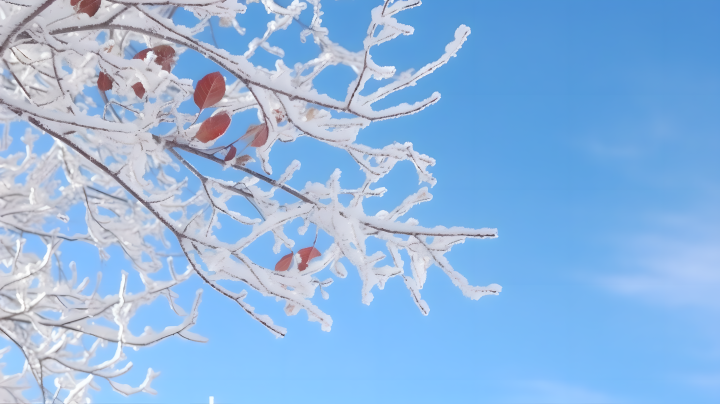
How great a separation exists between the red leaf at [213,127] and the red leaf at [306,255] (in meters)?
0.48

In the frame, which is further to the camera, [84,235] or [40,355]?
[84,235]

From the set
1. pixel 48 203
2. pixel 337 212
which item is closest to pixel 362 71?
pixel 337 212

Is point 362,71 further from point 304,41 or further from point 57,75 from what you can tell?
point 304,41

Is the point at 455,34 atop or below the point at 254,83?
atop

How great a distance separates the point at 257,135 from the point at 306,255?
0.42m

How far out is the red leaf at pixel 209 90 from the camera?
1.36 metres

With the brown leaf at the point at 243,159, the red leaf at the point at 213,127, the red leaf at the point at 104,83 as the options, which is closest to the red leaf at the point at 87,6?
the red leaf at the point at 104,83

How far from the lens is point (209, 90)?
1.37m

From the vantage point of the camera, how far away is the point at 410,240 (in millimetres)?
1595

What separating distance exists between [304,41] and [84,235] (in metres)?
1.92

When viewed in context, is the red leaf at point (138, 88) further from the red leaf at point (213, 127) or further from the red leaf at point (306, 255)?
the red leaf at point (306, 255)

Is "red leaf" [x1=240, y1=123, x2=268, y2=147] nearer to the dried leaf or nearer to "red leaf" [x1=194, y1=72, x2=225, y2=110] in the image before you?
"red leaf" [x1=194, y1=72, x2=225, y2=110]

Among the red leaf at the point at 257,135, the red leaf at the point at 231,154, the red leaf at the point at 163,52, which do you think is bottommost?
the red leaf at the point at 231,154

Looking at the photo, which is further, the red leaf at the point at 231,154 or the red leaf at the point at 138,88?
the red leaf at the point at 138,88
